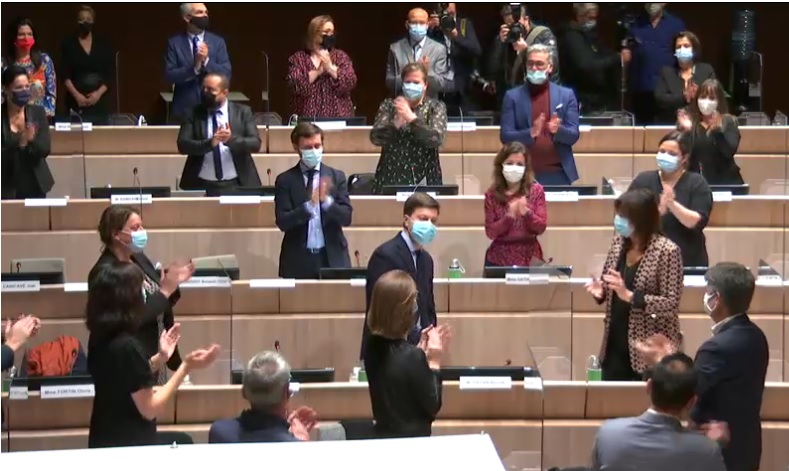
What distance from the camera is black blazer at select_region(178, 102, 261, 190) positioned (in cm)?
655

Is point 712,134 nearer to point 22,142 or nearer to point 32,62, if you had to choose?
point 22,142

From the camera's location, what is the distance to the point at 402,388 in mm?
3941

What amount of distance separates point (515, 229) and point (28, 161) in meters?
2.51

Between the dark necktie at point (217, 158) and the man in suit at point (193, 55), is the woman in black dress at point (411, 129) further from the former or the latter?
the man in suit at point (193, 55)

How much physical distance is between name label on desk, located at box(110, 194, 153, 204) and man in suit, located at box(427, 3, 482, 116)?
231 centimetres

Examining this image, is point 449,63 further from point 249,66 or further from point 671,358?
point 671,358

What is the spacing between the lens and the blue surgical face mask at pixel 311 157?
19.2 ft

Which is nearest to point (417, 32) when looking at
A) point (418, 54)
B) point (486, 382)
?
point (418, 54)

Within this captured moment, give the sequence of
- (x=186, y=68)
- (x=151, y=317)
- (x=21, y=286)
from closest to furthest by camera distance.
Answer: (x=151, y=317) < (x=21, y=286) < (x=186, y=68)

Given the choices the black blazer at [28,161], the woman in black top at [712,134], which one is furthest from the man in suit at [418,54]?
the black blazer at [28,161]

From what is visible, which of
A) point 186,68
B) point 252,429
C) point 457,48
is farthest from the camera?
point 457,48

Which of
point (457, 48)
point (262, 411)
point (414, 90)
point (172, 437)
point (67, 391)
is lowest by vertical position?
point (172, 437)

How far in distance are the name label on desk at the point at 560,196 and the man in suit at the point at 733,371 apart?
2.11m

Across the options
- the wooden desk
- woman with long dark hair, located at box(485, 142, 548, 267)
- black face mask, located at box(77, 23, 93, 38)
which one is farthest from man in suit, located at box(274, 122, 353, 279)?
black face mask, located at box(77, 23, 93, 38)
